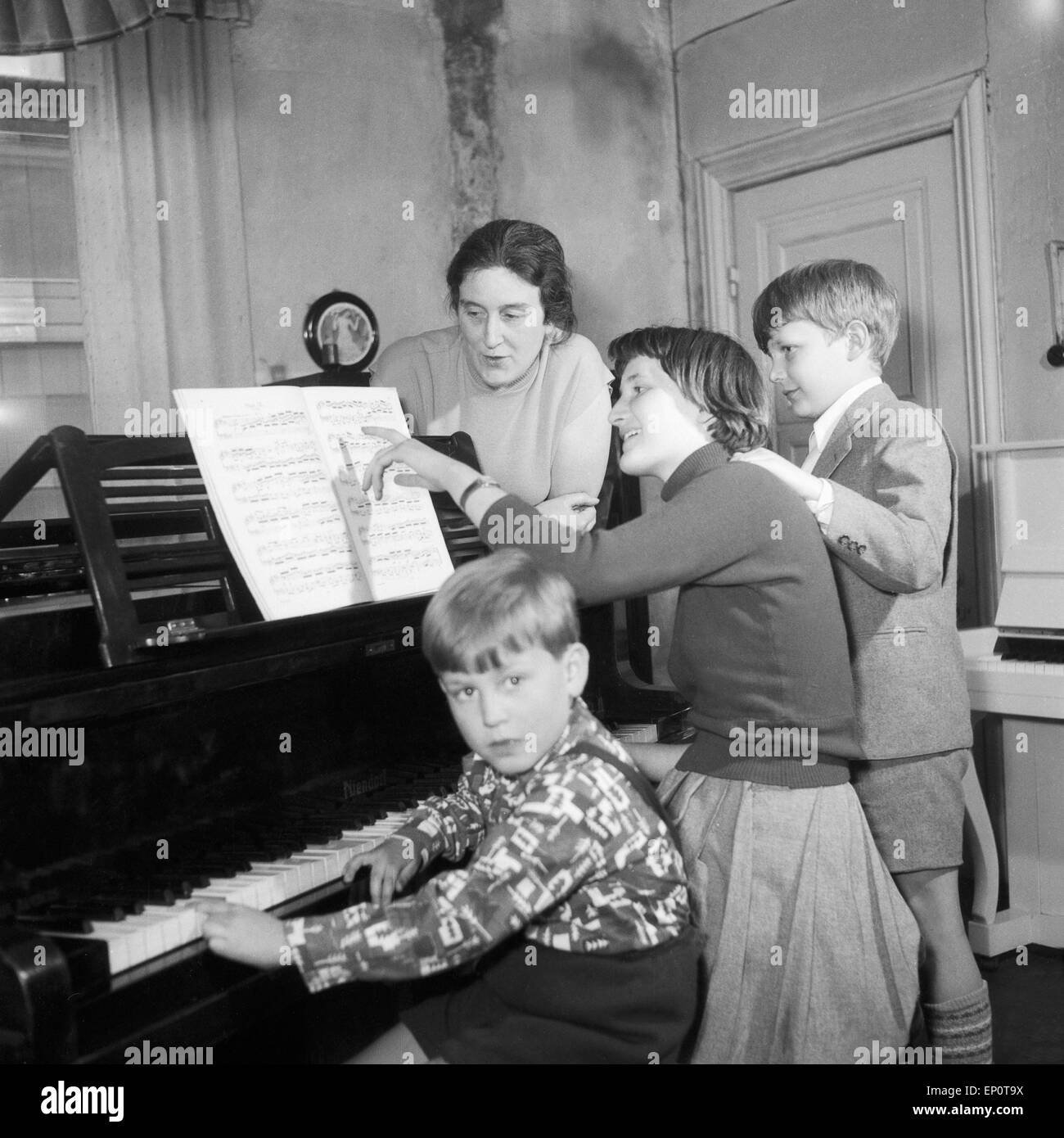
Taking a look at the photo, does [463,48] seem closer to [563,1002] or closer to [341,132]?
[341,132]

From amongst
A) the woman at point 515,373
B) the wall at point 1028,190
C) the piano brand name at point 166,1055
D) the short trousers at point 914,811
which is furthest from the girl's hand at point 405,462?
the wall at point 1028,190

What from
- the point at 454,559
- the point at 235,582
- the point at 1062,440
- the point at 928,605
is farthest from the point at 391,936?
the point at 1062,440

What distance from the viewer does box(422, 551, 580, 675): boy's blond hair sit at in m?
1.55

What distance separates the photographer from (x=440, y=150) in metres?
4.55

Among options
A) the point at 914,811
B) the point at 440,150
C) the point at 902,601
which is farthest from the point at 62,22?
the point at 914,811

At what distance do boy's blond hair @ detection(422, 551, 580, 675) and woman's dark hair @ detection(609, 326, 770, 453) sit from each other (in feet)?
1.83

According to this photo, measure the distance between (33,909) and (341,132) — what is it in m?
3.51

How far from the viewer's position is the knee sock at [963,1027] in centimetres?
229

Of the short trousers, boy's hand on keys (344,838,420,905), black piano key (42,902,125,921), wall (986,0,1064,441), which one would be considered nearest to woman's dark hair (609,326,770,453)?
the short trousers

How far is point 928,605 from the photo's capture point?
2.29 meters

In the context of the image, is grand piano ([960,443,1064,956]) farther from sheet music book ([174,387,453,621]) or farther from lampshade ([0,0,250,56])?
lampshade ([0,0,250,56])

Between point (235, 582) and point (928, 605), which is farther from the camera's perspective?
point (928, 605)

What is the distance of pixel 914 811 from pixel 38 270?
10.7 feet
